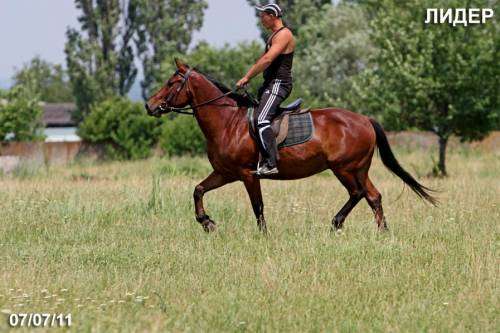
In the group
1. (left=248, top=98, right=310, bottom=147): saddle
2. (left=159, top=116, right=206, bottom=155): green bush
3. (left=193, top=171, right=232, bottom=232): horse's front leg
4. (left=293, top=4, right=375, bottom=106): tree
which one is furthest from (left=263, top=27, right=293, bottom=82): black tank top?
(left=293, top=4, right=375, bottom=106): tree

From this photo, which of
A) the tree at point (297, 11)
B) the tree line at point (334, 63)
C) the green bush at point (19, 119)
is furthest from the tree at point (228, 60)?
the green bush at point (19, 119)

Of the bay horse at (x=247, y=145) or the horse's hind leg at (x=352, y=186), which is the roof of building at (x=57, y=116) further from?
the horse's hind leg at (x=352, y=186)

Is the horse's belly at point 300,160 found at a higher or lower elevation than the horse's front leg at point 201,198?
higher

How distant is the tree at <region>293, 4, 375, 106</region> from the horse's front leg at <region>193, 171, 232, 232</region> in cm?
3693

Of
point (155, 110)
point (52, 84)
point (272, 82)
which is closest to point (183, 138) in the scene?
point (155, 110)

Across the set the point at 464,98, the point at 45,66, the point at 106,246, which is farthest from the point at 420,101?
the point at 45,66

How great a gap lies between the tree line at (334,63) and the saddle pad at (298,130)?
15804 mm

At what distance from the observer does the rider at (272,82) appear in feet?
36.1

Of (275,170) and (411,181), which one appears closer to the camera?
(275,170)

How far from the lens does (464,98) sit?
26484mm

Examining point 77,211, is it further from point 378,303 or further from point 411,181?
point 378,303

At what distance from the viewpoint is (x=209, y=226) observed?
36.7 ft

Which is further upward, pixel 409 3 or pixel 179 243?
pixel 409 3

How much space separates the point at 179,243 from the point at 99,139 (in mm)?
32523
